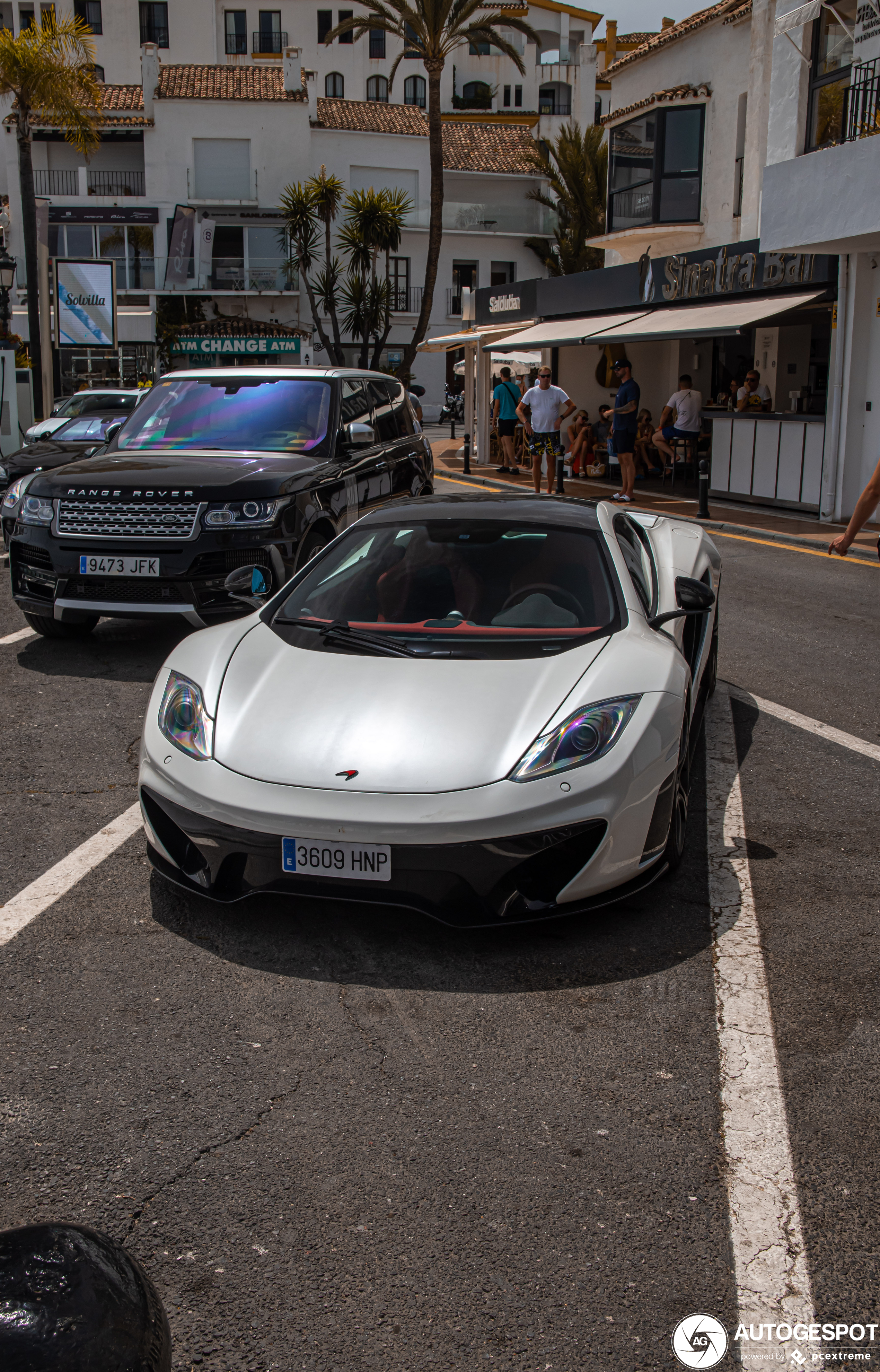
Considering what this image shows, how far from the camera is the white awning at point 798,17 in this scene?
638 inches

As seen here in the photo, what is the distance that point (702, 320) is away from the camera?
18.4 meters

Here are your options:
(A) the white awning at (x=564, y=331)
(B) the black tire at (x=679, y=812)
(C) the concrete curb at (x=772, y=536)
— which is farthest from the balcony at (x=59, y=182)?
(B) the black tire at (x=679, y=812)

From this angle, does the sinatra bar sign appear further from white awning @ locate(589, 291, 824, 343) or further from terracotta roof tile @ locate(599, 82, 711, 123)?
white awning @ locate(589, 291, 824, 343)

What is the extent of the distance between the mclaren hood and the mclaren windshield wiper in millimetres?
59

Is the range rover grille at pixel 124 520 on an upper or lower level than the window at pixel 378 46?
lower

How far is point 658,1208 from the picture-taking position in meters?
2.50

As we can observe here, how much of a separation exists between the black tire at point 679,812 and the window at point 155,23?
72773 mm

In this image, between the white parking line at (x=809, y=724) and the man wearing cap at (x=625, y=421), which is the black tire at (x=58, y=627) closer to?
the white parking line at (x=809, y=724)

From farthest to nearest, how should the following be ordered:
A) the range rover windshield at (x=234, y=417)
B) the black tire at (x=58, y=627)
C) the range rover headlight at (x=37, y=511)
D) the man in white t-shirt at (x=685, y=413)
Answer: the man in white t-shirt at (x=685, y=413) < the range rover windshield at (x=234, y=417) < the black tire at (x=58, y=627) < the range rover headlight at (x=37, y=511)

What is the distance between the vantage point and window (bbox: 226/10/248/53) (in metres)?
67.6

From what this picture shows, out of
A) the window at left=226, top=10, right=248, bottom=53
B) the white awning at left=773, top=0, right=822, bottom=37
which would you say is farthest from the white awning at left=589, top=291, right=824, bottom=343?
the window at left=226, top=10, right=248, bottom=53

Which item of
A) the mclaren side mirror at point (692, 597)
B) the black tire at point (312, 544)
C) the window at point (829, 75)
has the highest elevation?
the window at point (829, 75)

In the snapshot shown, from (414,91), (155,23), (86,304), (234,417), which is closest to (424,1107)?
(234,417)

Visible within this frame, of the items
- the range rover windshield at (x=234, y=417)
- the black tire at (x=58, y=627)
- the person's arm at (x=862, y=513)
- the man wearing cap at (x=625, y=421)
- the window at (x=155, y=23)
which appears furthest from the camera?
the window at (x=155, y=23)
